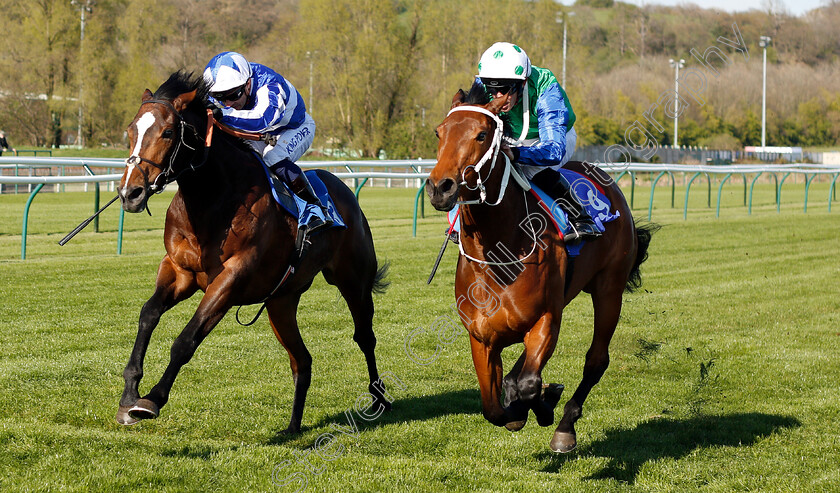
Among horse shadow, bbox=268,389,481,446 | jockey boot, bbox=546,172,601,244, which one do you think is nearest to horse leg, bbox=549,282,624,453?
jockey boot, bbox=546,172,601,244

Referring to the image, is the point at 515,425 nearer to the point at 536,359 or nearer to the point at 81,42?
the point at 536,359

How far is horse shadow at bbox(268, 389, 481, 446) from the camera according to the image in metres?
4.46

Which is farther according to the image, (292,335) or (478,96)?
(292,335)

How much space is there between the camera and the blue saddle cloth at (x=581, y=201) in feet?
12.9

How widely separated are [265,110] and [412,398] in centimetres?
195

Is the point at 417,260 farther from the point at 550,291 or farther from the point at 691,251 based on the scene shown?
the point at 550,291

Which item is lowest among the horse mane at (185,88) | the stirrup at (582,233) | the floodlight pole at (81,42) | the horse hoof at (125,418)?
the horse hoof at (125,418)

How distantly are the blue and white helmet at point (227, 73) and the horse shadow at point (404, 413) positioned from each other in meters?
1.84

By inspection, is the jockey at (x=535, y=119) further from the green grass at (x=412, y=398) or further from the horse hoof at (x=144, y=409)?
the horse hoof at (x=144, y=409)

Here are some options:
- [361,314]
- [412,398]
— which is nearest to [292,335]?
[361,314]

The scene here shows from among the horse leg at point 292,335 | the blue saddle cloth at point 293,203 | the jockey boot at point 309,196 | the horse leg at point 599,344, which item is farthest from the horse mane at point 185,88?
the horse leg at point 599,344

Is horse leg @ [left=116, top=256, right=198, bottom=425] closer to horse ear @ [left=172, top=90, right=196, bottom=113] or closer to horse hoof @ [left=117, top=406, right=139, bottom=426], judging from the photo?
horse hoof @ [left=117, top=406, right=139, bottom=426]

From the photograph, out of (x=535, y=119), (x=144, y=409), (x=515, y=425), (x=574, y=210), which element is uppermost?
(x=535, y=119)

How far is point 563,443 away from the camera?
3932 mm
